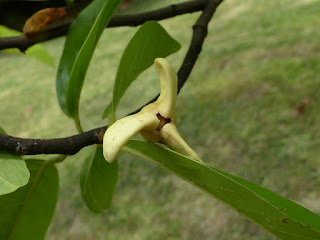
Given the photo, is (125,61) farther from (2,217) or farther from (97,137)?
(2,217)

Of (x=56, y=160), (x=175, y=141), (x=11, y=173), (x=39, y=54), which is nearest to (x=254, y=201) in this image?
(x=175, y=141)

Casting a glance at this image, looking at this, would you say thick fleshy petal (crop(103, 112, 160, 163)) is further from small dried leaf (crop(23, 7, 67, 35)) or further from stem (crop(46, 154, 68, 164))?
small dried leaf (crop(23, 7, 67, 35))

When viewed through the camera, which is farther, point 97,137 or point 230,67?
point 230,67

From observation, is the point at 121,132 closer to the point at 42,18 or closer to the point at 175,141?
the point at 175,141

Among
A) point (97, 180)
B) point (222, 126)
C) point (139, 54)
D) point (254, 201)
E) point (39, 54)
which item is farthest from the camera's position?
point (222, 126)

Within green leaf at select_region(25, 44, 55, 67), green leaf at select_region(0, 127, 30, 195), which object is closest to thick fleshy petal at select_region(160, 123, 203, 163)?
green leaf at select_region(0, 127, 30, 195)

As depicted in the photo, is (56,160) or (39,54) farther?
(39,54)

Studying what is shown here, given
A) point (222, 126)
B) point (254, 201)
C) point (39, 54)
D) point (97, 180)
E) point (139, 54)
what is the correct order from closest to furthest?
1. point (254, 201)
2. point (139, 54)
3. point (97, 180)
4. point (39, 54)
5. point (222, 126)

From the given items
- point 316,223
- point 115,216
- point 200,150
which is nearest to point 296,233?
point 316,223
